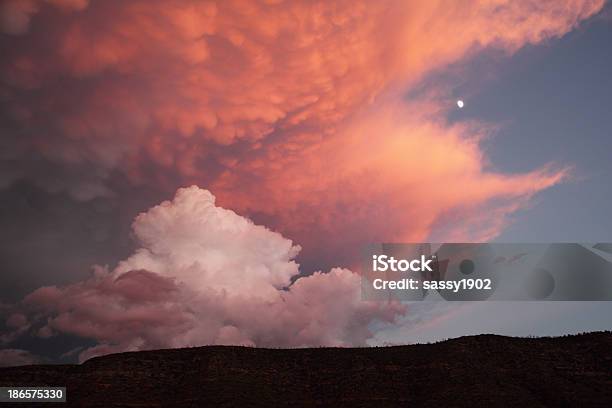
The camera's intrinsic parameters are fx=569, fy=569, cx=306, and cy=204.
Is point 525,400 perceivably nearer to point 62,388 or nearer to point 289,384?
point 289,384

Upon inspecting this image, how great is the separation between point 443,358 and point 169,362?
4383cm

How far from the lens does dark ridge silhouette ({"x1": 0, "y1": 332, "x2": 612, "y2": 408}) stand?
262 feet

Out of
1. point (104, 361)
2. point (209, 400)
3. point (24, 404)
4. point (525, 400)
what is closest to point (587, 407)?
point (525, 400)

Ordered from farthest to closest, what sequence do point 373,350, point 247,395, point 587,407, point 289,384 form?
point 373,350 < point 289,384 < point 247,395 < point 587,407

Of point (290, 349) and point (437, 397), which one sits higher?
point (290, 349)

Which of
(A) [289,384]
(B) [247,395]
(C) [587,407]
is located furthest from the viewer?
(A) [289,384]

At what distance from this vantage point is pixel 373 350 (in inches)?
3826

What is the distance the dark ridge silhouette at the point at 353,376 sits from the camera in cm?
7981

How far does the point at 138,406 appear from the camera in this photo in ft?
259

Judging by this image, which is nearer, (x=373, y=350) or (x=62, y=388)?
(x=62, y=388)

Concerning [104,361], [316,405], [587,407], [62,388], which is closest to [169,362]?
[104,361]

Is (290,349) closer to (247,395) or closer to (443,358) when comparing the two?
(247,395)

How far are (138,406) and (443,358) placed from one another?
46635 mm

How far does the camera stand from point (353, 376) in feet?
288
